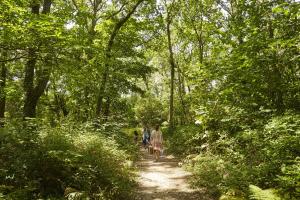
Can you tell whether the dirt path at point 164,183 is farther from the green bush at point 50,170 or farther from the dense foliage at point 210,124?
the green bush at point 50,170

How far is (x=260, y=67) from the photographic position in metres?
10.4

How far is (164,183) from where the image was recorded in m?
11.1

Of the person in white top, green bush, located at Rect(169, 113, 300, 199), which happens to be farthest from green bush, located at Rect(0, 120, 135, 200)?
the person in white top

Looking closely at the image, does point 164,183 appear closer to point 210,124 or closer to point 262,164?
point 210,124

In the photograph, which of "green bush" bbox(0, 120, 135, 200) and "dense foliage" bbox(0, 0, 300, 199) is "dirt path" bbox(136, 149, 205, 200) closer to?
"dense foliage" bbox(0, 0, 300, 199)

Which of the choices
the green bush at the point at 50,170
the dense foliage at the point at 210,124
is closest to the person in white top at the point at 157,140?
the dense foliage at the point at 210,124

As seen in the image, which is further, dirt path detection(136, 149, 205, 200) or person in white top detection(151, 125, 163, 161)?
person in white top detection(151, 125, 163, 161)

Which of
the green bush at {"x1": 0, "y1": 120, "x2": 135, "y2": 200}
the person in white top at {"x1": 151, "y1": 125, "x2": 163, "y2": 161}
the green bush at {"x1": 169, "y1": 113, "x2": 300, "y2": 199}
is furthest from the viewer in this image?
the person in white top at {"x1": 151, "y1": 125, "x2": 163, "y2": 161}

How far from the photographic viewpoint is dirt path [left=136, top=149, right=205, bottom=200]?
9327mm

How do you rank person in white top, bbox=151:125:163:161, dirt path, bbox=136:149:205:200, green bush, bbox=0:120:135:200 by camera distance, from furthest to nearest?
person in white top, bbox=151:125:163:161
dirt path, bbox=136:149:205:200
green bush, bbox=0:120:135:200

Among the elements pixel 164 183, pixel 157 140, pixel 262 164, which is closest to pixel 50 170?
pixel 164 183

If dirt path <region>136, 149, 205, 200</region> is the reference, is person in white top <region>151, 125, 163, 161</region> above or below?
above

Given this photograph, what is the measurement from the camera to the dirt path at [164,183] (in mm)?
9327

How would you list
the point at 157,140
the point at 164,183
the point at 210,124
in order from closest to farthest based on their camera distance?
the point at 164,183
the point at 210,124
the point at 157,140
